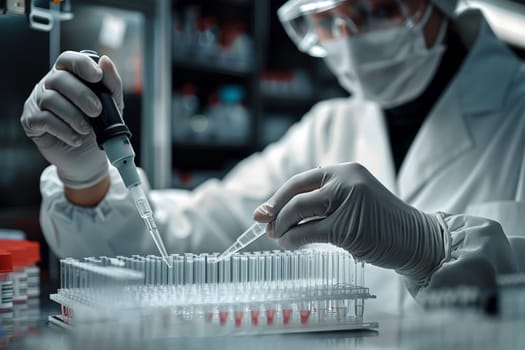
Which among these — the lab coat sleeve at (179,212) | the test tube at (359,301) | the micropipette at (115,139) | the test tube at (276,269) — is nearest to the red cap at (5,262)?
the micropipette at (115,139)

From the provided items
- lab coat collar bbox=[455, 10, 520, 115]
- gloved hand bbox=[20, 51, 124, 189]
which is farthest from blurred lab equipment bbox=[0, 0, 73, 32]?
lab coat collar bbox=[455, 10, 520, 115]

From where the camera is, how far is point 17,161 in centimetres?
155

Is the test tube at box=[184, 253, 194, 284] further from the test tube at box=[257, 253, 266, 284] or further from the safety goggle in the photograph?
the safety goggle

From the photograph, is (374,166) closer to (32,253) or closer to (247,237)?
(247,237)

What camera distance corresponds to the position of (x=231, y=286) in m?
1.01

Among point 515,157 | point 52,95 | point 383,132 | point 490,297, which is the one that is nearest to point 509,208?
point 515,157

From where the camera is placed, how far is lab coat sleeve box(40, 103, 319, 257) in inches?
58.0

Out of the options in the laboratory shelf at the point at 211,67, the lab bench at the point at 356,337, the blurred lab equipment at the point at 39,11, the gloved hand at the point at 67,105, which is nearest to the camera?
the lab bench at the point at 356,337

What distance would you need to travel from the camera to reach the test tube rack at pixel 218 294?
0.84 m

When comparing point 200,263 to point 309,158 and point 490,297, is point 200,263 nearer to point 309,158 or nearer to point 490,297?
point 490,297

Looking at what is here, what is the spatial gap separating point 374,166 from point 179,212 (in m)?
0.61

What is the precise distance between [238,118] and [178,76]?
18.2 inches

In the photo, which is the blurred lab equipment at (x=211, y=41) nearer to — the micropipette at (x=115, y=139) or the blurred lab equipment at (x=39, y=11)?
the blurred lab equipment at (x=39, y=11)

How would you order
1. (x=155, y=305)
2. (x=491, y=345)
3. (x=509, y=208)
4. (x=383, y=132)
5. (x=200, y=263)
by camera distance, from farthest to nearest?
(x=383, y=132), (x=509, y=208), (x=200, y=263), (x=155, y=305), (x=491, y=345)
